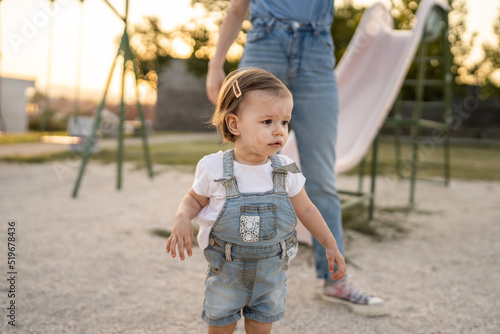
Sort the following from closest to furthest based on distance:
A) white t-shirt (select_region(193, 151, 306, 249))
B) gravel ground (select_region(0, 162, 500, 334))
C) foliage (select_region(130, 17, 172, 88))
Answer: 1. white t-shirt (select_region(193, 151, 306, 249))
2. gravel ground (select_region(0, 162, 500, 334))
3. foliage (select_region(130, 17, 172, 88))

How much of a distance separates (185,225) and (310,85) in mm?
922

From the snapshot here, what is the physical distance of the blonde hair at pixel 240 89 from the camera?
3.88 ft

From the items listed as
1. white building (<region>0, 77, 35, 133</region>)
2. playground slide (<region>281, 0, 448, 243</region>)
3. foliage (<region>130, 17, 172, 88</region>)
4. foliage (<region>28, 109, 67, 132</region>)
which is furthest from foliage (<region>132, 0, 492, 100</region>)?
playground slide (<region>281, 0, 448, 243</region>)

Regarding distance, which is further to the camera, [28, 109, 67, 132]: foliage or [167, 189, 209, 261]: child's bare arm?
[28, 109, 67, 132]: foliage

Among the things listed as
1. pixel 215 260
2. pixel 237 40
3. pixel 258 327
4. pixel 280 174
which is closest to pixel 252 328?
pixel 258 327

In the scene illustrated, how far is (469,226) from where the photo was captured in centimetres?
341

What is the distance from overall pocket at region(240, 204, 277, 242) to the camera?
A: 3.80 ft

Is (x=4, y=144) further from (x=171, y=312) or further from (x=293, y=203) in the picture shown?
(x=293, y=203)

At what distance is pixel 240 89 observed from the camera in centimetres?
119

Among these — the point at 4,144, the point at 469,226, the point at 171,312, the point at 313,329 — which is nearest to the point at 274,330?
the point at 313,329

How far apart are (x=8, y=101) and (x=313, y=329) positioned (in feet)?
38.7

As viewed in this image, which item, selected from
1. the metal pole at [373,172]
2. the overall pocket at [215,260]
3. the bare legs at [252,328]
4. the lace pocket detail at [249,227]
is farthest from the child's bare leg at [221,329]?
the metal pole at [373,172]

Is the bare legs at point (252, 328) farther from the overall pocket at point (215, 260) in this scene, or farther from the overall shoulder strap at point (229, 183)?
the overall shoulder strap at point (229, 183)

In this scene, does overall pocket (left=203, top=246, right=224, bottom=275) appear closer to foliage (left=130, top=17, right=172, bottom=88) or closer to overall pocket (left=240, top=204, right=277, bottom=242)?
overall pocket (left=240, top=204, right=277, bottom=242)
